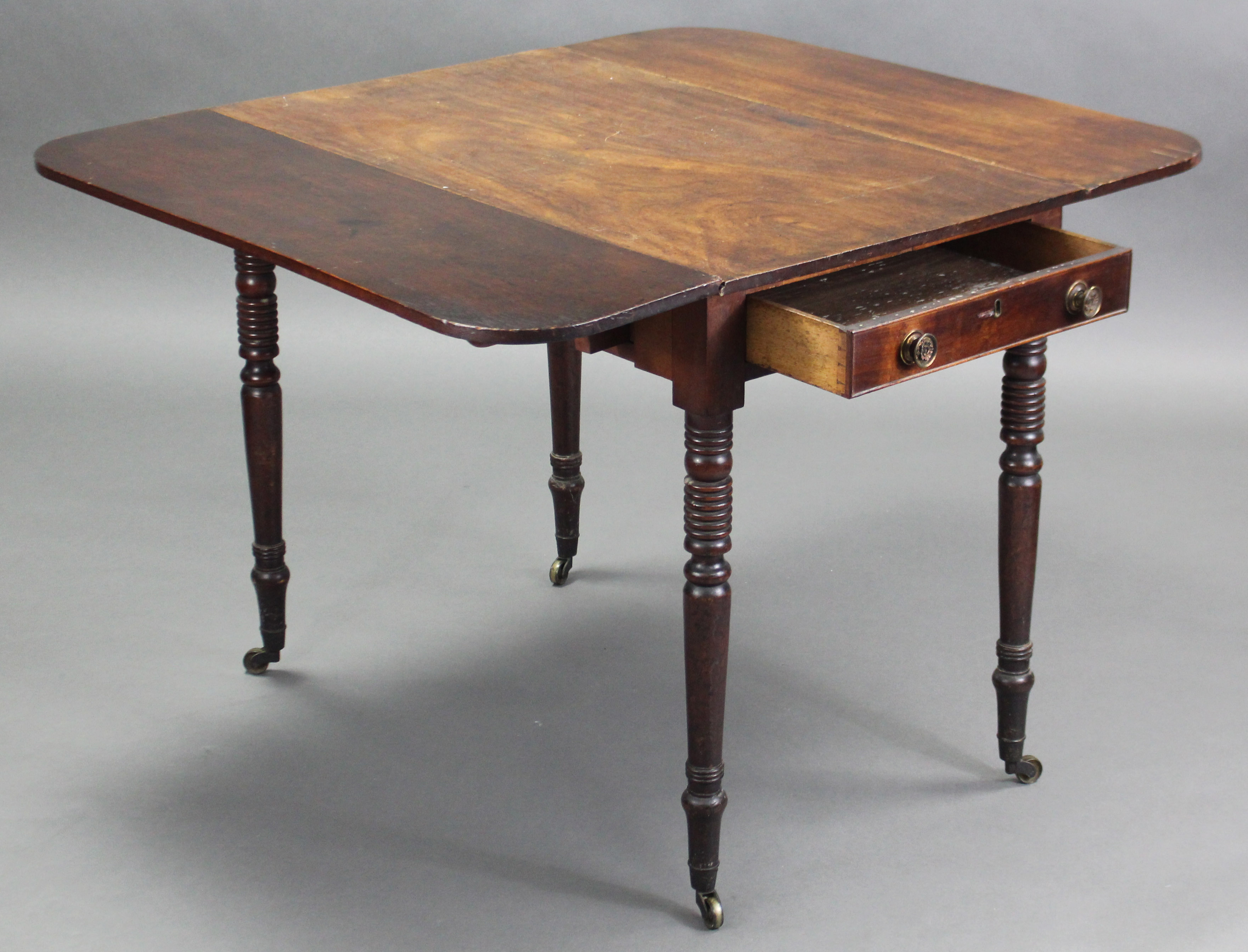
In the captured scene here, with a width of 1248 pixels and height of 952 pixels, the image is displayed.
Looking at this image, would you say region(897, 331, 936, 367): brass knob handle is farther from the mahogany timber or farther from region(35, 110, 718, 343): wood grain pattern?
the mahogany timber

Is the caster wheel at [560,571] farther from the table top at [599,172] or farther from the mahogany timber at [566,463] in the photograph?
the table top at [599,172]

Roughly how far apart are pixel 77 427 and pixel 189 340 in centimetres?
45

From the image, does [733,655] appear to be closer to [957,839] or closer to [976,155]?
[957,839]

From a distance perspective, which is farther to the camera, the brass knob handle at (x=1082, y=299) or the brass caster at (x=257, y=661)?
the brass caster at (x=257, y=661)

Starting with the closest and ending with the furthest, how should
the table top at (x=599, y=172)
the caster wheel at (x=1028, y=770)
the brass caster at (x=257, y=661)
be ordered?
1. the table top at (x=599, y=172)
2. the caster wheel at (x=1028, y=770)
3. the brass caster at (x=257, y=661)

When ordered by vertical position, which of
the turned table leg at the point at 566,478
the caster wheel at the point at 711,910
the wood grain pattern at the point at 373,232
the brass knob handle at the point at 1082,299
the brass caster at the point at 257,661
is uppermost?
the wood grain pattern at the point at 373,232

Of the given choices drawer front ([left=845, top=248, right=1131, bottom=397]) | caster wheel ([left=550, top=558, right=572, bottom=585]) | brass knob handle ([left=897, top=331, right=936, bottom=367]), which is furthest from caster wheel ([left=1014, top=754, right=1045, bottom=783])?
caster wheel ([left=550, top=558, right=572, bottom=585])

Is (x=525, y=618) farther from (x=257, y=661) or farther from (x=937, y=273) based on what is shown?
(x=937, y=273)

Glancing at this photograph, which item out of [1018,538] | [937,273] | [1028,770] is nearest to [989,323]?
[937,273]

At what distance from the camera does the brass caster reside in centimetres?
317

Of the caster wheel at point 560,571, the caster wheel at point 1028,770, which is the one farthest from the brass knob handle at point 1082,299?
the caster wheel at point 560,571

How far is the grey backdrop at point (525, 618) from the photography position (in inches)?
104

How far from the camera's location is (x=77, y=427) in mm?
4043

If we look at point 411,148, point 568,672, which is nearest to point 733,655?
point 568,672
